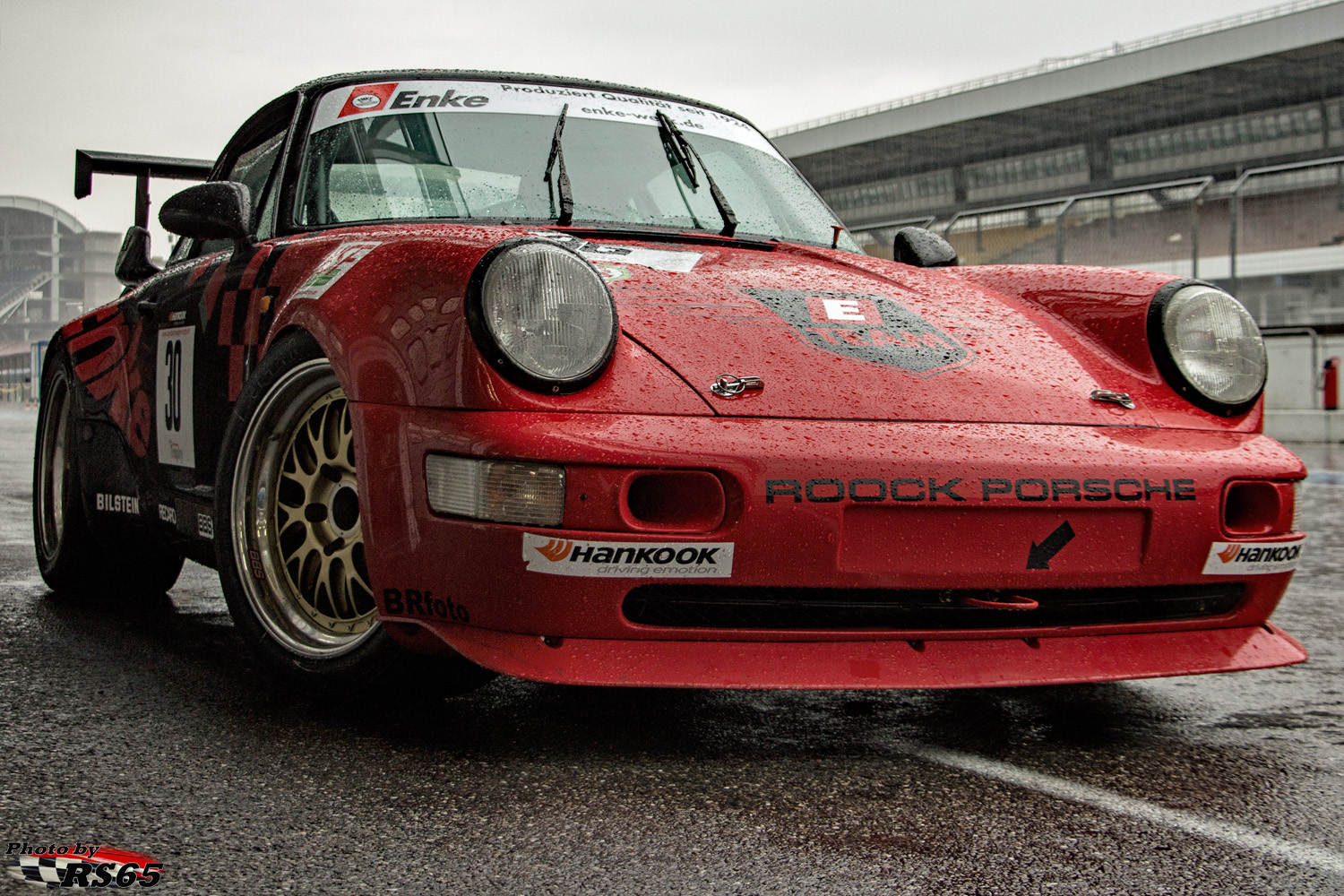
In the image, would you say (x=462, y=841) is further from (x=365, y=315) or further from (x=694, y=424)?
(x=365, y=315)

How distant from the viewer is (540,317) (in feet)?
6.66

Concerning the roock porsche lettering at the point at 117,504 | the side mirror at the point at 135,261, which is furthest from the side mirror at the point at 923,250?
the side mirror at the point at 135,261

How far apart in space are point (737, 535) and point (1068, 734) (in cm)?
81

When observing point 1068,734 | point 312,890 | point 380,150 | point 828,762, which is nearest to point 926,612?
point 828,762

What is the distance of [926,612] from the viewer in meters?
2.08

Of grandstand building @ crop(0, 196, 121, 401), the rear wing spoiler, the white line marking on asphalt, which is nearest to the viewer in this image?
the white line marking on asphalt

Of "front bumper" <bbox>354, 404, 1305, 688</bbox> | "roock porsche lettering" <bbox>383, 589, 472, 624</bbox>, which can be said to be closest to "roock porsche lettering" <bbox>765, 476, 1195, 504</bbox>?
"front bumper" <bbox>354, 404, 1305, 688</bbox>

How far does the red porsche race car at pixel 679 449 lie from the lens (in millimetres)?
1957

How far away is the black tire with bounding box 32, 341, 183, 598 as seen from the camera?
3.67 m

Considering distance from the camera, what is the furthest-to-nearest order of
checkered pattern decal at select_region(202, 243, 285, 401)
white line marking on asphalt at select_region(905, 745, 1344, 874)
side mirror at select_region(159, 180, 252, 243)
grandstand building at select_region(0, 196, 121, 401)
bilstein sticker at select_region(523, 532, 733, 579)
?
1. grandstand building at select_region(0, 196, 121, 401)
2. side mirror at select_region(159, 180, 252, 243)
3. checkered pattern decal at select_region(202, 243, 285, 401)
4. bilstein sticker at select_region(523, 532, 733, 579)
5. white line marking on asphalt at select_region(905, 745, 1344, 874)

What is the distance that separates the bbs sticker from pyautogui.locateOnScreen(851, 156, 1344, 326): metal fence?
9.41m

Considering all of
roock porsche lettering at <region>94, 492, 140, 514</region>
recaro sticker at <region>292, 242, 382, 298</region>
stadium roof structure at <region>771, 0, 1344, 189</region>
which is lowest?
roock porsche lettering at <region>94, 492, 140, 514</region>

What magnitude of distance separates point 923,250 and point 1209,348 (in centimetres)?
103

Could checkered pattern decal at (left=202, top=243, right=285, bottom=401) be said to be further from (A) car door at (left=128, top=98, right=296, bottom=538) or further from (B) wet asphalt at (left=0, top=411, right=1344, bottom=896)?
(B) wet asphalt at (left=0, top=411, right=1344, bottom=896)
